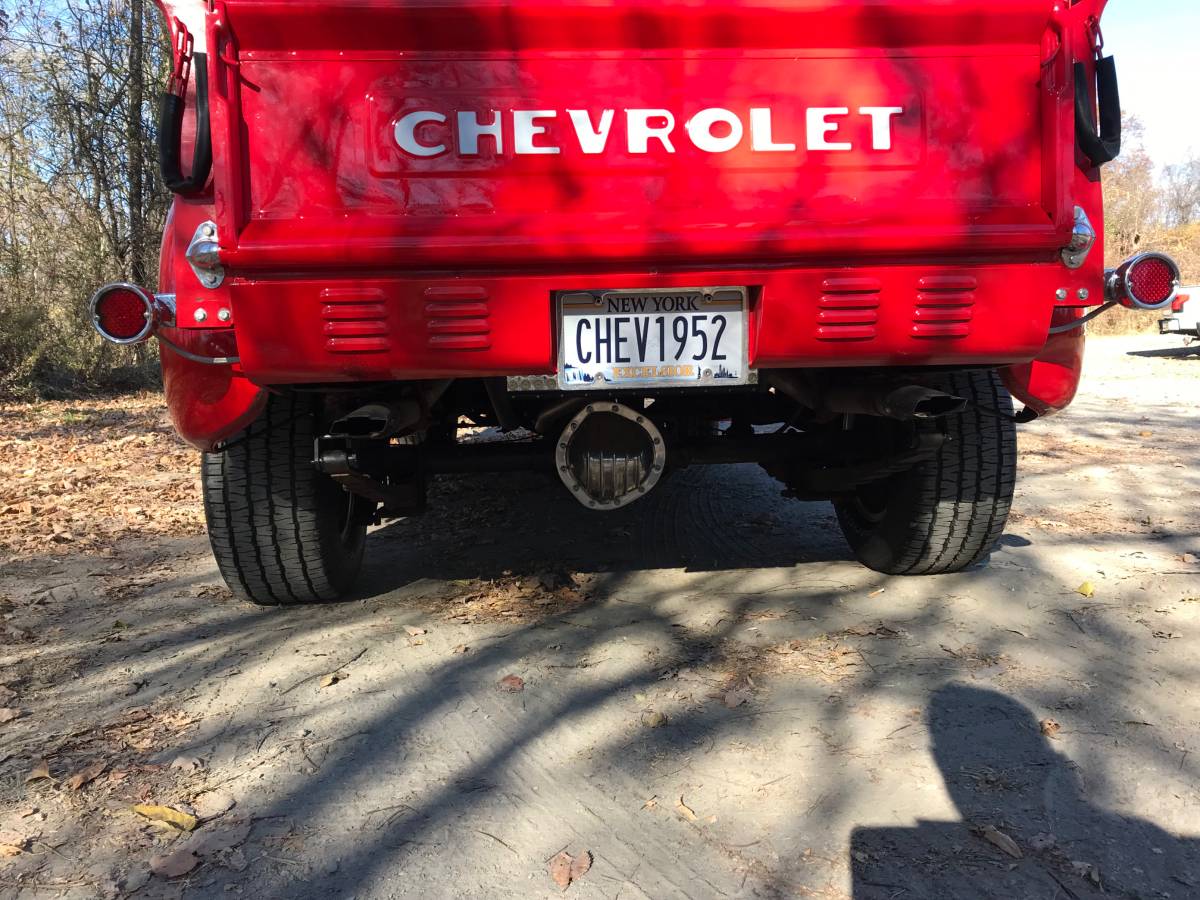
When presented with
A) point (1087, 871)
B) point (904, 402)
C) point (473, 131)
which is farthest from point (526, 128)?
point (1087, 871)

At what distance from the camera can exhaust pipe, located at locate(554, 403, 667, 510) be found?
2820 mm

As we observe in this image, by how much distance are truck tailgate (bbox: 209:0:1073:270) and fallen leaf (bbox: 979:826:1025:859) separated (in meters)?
1.41

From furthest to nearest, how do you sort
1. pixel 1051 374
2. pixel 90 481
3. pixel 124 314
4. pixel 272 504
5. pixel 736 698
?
1. pixel 90 481
2. pixel 272 504
3. pixel 1051 374
4. pixel 736 698
5. pixel 124 314

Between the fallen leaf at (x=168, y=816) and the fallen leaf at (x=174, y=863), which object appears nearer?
the fallen leaf at (x=174, y=863)

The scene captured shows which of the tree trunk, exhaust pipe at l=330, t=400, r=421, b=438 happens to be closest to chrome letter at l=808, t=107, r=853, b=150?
exhaust pipe at l=330, t=400, r=421, b=438

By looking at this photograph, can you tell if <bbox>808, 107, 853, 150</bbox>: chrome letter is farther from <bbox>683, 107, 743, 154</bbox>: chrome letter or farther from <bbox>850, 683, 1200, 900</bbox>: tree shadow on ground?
<bbox>850, 683, 1200, 900</bbox>: tree shadow on ground

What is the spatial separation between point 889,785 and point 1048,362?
4.81 feet

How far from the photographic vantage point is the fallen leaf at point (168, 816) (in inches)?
77.4

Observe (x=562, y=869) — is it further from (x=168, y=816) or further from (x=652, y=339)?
(x=652, y=339)

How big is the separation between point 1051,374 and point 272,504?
101 inches

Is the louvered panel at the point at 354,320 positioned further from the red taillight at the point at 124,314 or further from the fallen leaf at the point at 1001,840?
the fallen leaf at the point at 1001,840

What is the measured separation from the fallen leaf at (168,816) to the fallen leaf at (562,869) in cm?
80

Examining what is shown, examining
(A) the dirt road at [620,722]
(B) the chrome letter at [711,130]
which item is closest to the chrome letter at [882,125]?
(B) the chrome letter at [711,130]

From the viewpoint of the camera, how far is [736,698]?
2.53m
